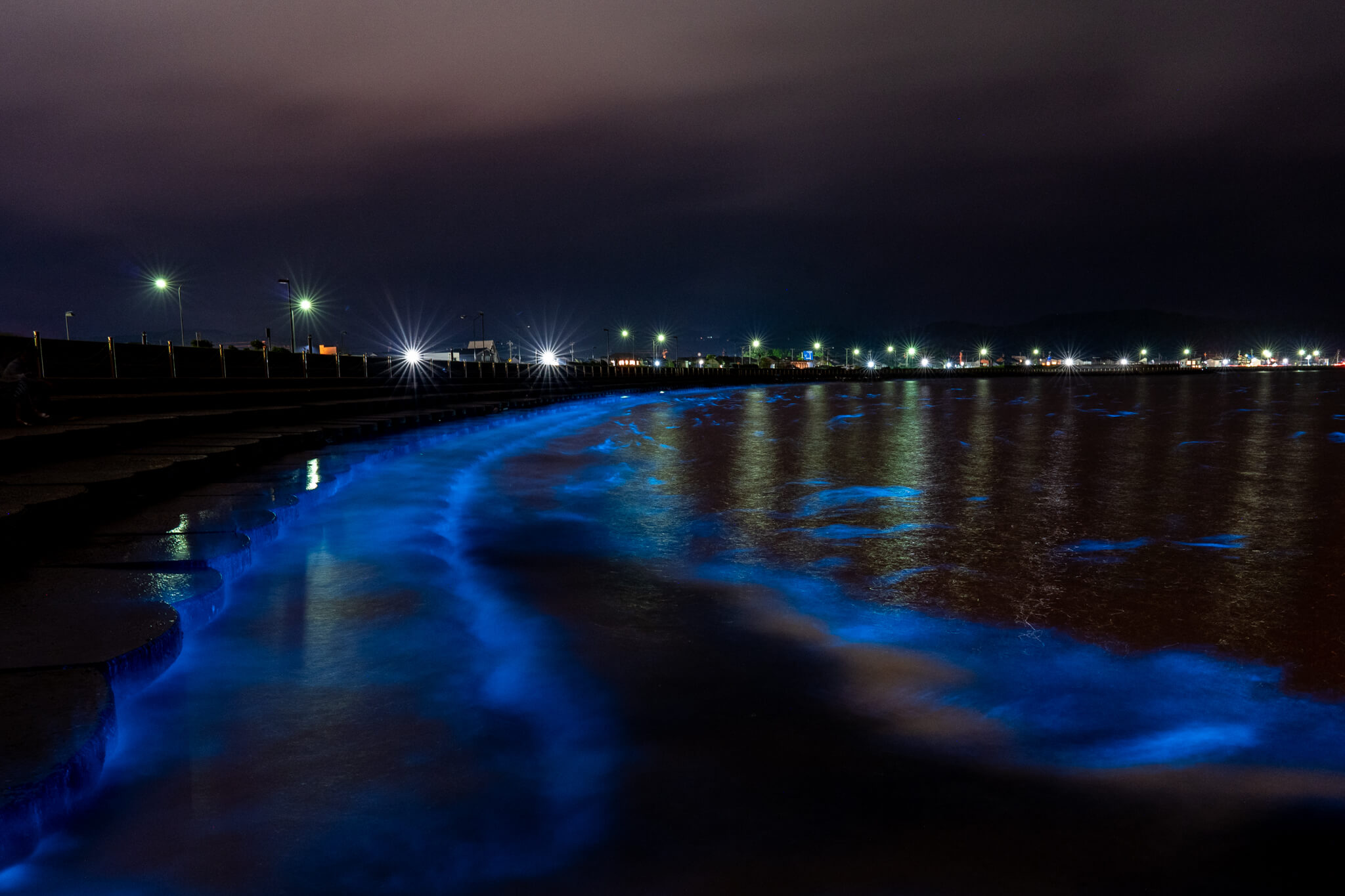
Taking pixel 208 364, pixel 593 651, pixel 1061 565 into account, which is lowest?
pixel 1061 565

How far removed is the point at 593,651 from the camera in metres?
4.68

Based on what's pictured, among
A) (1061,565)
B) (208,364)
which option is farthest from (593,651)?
(208,364)

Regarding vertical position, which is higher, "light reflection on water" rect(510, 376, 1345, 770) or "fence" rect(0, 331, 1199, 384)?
"fence" rect(0, 331, 1199, 384)

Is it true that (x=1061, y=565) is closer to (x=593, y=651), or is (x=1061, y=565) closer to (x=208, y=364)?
(x=593, y=651)

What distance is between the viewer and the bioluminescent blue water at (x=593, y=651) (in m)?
2.86

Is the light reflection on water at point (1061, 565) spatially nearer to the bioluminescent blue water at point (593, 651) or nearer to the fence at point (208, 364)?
the bioluminescent blue water at point (593, 651)

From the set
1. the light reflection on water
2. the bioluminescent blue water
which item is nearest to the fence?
the bioluminescent blue water

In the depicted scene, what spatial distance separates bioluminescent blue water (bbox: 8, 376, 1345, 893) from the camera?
9.37ft

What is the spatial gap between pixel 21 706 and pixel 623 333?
101 meters

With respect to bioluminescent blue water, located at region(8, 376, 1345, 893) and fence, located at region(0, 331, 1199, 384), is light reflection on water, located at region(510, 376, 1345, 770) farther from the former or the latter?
fence, located at region(0, 331, 1199, 384)

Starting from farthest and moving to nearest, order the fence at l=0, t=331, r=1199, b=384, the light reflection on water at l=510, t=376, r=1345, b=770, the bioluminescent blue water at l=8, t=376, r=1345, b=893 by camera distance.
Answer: the fence at l=0, t=331, r=1199, b=384 < the light reflection on water at l=510, t=376, r=1345, b=770 < the bioluminescent blue water at l=8, t=376, r=1345, b=893

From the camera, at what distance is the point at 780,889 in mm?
2529

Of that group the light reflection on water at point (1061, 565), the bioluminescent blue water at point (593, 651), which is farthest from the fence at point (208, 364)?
the light reflection on water at point (1061, 565)

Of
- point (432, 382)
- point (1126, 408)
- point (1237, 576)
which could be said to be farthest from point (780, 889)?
point (1126, 408)
